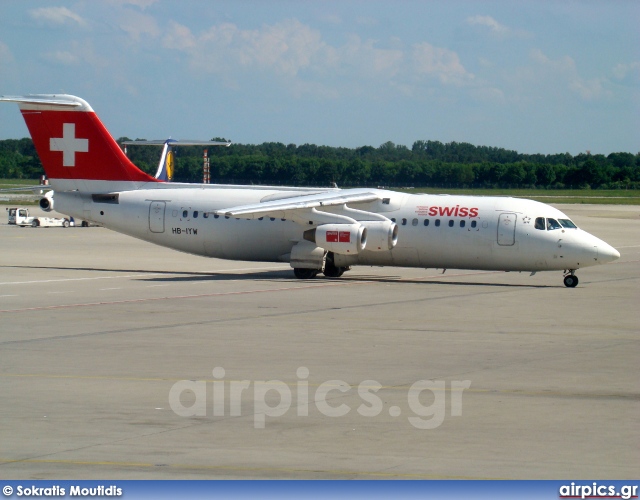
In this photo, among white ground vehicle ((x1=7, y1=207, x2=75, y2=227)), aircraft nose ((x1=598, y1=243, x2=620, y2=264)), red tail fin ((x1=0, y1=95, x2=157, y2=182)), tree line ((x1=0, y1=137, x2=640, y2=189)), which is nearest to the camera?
aircraft nose ((x1=598, y1=243, x2=620, y2=264))

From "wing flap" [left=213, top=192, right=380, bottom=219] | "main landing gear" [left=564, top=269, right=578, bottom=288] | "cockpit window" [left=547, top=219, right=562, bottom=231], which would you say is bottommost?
"main landing gear" [left=564, top=269, right=578, bottom=288]

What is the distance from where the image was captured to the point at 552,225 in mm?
33125

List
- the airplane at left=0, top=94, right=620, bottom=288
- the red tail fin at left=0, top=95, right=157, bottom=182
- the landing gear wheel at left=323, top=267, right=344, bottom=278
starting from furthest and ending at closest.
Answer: the red tail fin at left=0, top=95, right=157, bottom=182 < the landing gear wheel at left=323, top=267, right=344, bottom=278 < the airplane at left=0, top=94, right=620, bottom=288

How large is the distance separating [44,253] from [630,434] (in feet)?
121

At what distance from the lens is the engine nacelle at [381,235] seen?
3331 cm

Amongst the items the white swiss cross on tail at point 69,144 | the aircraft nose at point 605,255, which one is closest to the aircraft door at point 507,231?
the aircraft nose at point 605,255

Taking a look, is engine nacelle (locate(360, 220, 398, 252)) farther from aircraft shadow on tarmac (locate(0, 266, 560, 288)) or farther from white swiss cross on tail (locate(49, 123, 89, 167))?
white swiss cross on tail (locate(49, 123, 89, 167))

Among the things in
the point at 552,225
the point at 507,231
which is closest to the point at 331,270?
the point at 507,231

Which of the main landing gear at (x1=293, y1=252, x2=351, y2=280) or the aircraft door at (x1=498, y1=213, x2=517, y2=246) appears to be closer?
the aircraft door at (x1=498, y1=213, x2=517, y2=246)

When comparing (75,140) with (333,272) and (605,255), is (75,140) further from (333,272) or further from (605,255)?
(605,255)

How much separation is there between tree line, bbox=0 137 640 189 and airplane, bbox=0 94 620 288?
79.3 metres

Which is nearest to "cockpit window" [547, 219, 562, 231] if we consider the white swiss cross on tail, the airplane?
the airplane

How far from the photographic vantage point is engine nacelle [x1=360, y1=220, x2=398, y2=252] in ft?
109

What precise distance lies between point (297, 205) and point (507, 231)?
22.4 ft
